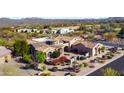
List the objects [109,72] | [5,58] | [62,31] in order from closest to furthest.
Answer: [109,72] < [5,58] < [62,31]

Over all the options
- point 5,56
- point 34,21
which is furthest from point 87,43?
point 5,56

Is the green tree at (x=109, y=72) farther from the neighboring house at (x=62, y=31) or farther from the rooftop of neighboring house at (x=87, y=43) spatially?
the neighboring house at (x=62, y=31)

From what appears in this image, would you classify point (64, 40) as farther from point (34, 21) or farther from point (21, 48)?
point (21, 48)

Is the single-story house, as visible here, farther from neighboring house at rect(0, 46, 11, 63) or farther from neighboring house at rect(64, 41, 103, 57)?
neighboring house at rect(0, 46, 11, 63)
